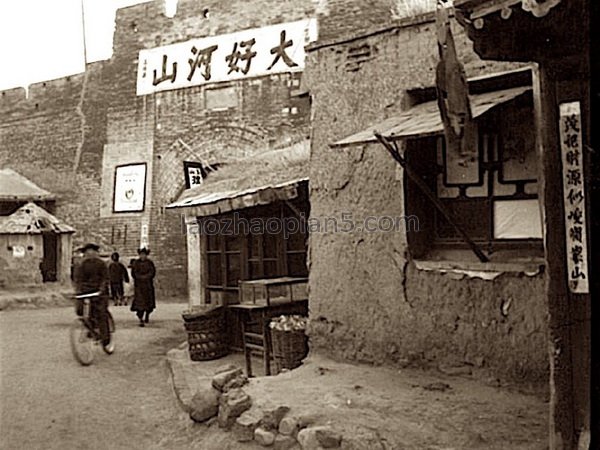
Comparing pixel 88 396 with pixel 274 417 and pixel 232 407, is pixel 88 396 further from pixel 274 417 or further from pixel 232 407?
pixel 274 417

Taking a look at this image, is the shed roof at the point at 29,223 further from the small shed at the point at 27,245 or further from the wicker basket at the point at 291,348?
the wicker basket at the point at 291,348

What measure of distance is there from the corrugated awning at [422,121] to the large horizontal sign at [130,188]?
48.1ft

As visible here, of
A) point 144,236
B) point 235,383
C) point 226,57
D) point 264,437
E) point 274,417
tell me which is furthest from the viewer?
point 144,236

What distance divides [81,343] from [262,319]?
8.81 feet

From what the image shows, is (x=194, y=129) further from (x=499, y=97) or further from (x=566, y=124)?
(x=566, y=124)

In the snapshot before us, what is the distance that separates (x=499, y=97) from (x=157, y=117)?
1557cm

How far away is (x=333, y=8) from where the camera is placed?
17359 mm

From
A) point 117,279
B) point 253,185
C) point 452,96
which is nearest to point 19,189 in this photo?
point 117,279

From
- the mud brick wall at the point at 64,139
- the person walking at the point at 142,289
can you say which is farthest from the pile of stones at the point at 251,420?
the mud brick wall at the point at 64,139

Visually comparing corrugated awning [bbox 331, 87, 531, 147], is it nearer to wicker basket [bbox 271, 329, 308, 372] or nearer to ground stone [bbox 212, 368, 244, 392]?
ground stone [bbox 212, 368, 244, 392]

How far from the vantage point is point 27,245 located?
18375mm

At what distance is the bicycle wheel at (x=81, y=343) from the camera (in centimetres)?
948

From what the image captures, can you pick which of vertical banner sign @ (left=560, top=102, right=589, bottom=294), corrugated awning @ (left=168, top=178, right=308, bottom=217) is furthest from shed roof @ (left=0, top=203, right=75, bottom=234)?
vertical banner sign @ (left=560, top=102, right=589, bottom=294)

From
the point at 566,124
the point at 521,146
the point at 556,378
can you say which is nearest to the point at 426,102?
the point at 521,146
